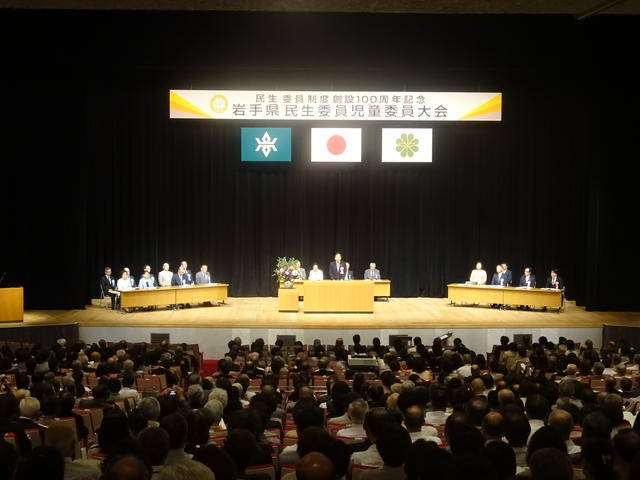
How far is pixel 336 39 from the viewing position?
12109mm

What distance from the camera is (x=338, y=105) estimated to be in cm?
1524

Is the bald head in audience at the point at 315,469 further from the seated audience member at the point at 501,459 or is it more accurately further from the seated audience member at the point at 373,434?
the seated audience member at the point at 373,434

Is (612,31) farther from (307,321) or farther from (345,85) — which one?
(307,321)

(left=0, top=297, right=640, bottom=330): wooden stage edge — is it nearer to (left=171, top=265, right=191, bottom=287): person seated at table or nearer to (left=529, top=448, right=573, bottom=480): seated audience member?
(left=171, top=265, right=191, bottom=287): person seated at table

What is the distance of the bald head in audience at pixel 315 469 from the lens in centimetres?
253

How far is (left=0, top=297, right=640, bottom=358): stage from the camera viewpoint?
1232 cm

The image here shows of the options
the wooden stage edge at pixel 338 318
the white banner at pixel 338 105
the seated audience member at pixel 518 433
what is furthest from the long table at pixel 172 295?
the seated audience member at pixel 518 433

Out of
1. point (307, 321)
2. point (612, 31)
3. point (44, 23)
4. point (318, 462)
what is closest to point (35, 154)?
point (44, 23)

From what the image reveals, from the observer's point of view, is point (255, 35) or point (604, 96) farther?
point (604, 96)

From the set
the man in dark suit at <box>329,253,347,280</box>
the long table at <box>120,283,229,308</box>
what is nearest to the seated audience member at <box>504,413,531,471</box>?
the long table at <box>120,283,229,308</box>

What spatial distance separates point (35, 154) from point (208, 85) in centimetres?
390

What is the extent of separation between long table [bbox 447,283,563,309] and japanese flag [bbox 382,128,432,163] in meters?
3.32

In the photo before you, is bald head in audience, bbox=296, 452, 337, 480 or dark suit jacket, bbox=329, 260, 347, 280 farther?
dark suit jacket, bbox=329, 260, 347, 280

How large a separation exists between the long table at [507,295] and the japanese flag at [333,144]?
4040 millimetres
